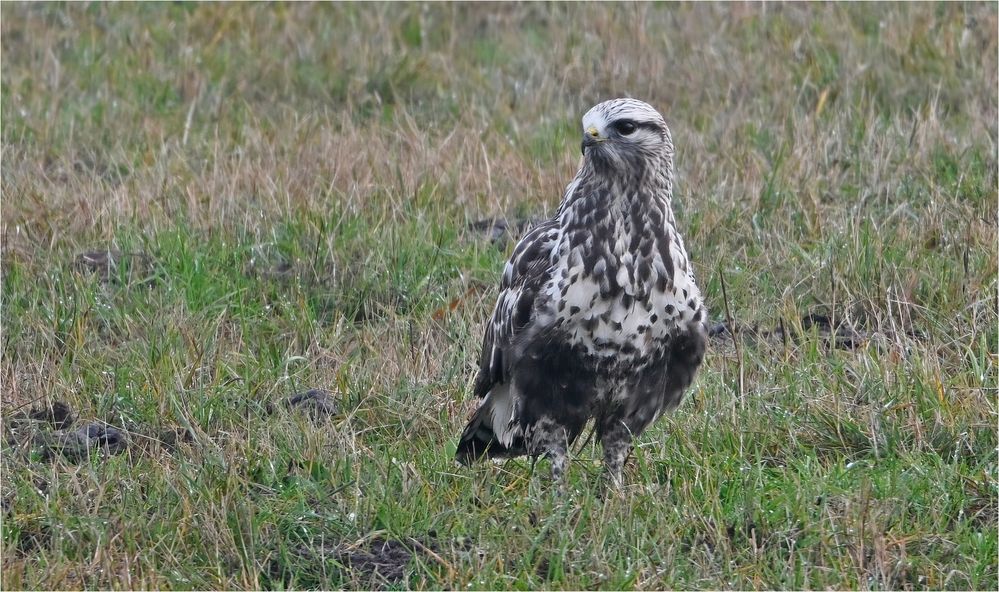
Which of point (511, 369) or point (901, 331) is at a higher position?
point (511, 369)

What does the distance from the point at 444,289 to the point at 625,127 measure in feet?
6.51

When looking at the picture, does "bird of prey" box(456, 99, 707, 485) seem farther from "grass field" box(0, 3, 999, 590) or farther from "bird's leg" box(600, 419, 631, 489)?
"grass field" box(0, 3, 999, 590)

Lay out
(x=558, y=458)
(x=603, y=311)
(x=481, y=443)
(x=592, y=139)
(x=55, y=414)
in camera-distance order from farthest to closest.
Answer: (x=55, y=414)
(x=481, y=443)
(x=558, y=458)
(x=592, y=139)
(x=603, y=311)

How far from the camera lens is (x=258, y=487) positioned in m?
4.71

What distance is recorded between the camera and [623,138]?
4621 mm

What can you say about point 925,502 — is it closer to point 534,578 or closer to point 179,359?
point 534,578

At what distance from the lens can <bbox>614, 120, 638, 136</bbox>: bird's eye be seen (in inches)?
182

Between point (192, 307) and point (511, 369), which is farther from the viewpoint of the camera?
point (192, 307)

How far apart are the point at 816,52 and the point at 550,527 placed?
538cm

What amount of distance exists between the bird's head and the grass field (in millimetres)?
971

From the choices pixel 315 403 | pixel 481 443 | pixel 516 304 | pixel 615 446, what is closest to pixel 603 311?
pixel 516 304

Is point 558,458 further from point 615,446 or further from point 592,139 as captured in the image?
point 592,139

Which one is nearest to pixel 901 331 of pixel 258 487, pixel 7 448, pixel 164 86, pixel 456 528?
pixel 456 528

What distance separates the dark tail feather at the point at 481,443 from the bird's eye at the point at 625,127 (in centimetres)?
99
